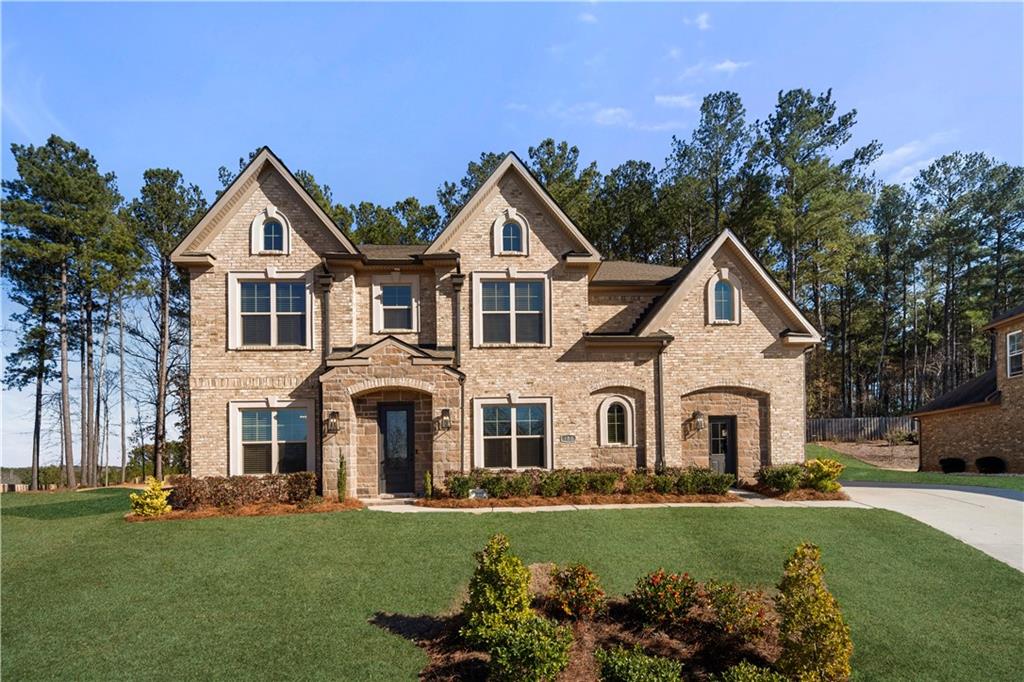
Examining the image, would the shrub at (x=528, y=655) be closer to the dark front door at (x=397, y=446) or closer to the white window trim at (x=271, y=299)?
the dark front door at (x=397, y=446)

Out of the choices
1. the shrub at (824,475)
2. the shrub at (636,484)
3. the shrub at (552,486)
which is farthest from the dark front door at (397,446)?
the shrub at (824,475)

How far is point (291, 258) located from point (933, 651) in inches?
657

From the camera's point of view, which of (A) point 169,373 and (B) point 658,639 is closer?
(B) point 658,639

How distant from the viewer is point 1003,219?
140 feet

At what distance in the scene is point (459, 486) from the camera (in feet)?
49.0

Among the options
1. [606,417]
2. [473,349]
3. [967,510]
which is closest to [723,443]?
[606,417]

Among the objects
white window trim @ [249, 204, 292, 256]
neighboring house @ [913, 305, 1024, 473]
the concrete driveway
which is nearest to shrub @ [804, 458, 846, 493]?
the concrete driveway

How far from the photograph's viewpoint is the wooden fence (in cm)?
3703

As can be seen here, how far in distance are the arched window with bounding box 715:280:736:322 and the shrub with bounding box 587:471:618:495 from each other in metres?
6.41

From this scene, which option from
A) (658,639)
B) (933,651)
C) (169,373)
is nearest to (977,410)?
(933,651)

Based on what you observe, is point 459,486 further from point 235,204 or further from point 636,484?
point 235,204

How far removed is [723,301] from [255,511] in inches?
578

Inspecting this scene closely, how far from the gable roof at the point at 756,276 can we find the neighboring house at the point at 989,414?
11.4m

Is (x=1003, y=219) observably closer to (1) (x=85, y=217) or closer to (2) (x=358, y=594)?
(2) (x=358, y=594)
